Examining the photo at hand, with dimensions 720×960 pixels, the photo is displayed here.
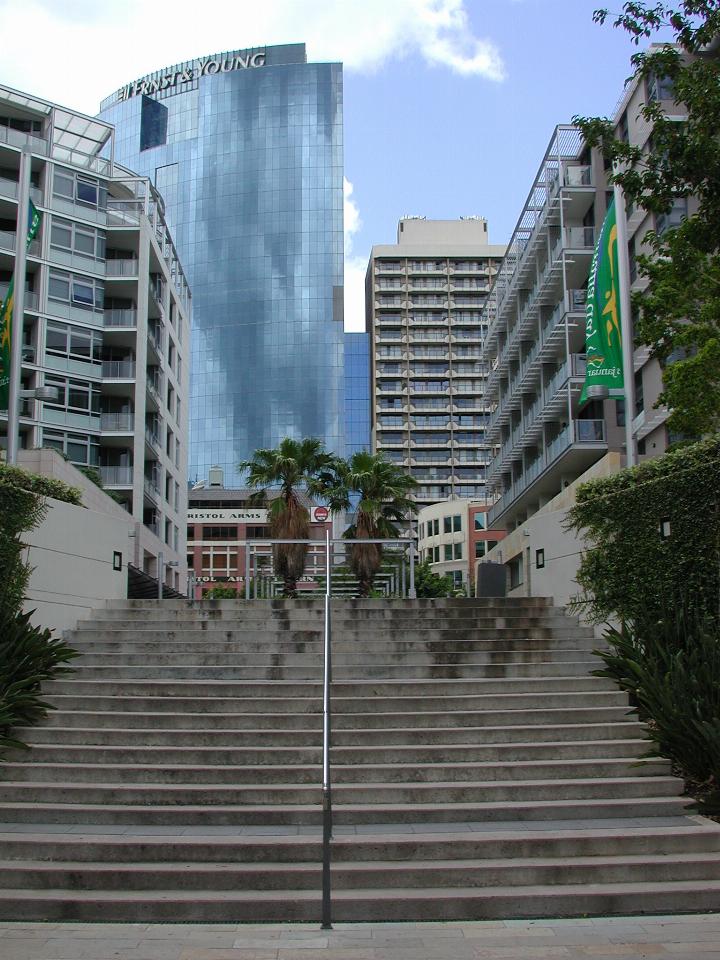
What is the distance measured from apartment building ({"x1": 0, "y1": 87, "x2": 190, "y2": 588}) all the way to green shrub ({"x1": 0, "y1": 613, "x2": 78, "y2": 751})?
3229 cm

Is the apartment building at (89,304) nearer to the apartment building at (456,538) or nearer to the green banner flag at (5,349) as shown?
the green banner flag at (5,349)

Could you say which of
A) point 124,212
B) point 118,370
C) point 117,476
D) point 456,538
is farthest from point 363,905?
point 456,538

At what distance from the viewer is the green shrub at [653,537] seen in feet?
35.7

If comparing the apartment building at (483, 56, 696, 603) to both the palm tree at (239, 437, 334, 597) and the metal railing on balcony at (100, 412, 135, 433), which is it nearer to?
the palm tree at (239, 437, 334, 597)

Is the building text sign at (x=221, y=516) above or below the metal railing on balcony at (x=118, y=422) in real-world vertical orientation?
above

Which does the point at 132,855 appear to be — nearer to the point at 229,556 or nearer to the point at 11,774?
the point at 11,774

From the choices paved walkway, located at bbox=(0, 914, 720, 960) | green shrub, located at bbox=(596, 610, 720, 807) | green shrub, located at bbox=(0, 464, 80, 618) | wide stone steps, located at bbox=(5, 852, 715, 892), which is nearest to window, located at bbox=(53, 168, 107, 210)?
green shrub, located at bbox=(0, 464, 80, 618)

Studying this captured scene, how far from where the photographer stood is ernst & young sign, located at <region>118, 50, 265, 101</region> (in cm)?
14988

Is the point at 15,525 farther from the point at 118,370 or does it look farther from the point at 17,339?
the point at 118,370

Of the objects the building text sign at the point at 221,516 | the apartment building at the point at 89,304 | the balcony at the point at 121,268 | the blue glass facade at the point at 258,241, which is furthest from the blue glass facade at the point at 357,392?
the balcony at the point at 121,268

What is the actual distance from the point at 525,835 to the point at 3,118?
4993cm

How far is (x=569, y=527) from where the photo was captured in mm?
13766

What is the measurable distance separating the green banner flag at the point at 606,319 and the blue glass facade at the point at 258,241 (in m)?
115

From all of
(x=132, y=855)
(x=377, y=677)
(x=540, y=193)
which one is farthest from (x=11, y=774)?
(x=540, y=193)
